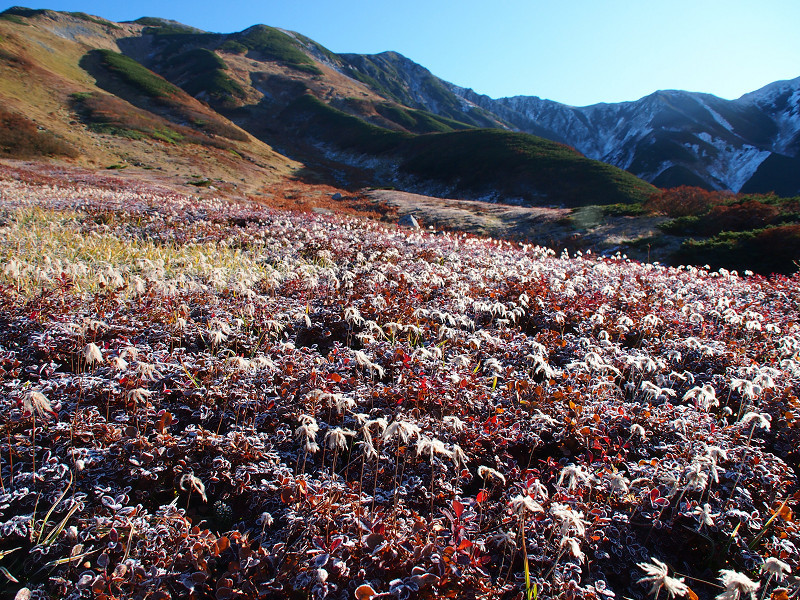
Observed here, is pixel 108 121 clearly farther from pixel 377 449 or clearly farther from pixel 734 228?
pixel 734 228

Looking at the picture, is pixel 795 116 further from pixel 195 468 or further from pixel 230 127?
pixel 195 468

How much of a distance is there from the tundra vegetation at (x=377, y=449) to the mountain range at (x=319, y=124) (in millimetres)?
29764

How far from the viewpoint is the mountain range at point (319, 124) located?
1496 inches

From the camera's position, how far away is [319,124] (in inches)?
2702

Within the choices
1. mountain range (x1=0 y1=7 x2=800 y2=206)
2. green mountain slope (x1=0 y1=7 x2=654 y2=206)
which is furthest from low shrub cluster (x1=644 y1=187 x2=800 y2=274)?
green mountain slope (x1=0 y1=7 x2=654 y2=206)

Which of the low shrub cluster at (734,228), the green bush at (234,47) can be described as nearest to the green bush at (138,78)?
the green bush at (234,47)

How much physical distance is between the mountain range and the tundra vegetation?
1172 inches

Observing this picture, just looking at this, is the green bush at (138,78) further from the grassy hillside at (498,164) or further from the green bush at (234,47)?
the green bush at (234,47)

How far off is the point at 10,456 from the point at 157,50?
128169 millimetres

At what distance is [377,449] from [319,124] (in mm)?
73618

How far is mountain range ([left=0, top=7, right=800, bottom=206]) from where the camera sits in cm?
3800

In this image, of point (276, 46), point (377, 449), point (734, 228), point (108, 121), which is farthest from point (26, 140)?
point (276, 46)

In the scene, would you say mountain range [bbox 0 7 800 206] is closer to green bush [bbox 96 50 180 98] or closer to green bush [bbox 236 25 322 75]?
green bush [bbox 96 50 180 98]

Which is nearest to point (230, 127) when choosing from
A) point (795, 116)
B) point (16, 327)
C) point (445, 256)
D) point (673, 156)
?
point (445, 256)
